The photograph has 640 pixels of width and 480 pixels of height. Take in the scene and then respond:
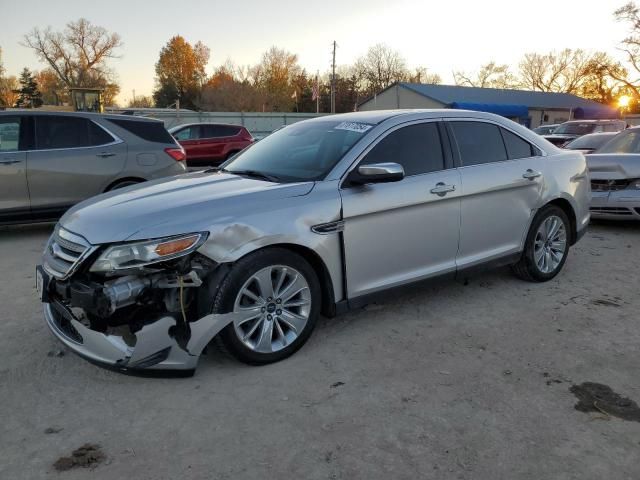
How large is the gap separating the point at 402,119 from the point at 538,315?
1.94 m

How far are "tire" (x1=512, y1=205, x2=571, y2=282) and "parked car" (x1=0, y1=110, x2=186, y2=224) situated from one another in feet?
16.5

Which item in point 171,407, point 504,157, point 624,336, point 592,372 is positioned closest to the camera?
point 171,407

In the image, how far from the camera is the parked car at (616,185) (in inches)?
275

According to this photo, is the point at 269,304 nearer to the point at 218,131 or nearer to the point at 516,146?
the point at 516,146

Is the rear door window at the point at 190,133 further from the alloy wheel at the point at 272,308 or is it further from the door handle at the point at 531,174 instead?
the alloy wheel at the point at 272,308

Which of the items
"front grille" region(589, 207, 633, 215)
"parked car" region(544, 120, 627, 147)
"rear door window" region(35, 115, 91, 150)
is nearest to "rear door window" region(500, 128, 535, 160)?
"front grille" region(589, 207, 633, 215)

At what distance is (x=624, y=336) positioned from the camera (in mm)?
3758

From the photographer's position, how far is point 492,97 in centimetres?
4778

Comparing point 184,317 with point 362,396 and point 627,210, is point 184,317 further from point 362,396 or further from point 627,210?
point 627,210

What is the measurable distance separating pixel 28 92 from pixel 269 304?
95961mm

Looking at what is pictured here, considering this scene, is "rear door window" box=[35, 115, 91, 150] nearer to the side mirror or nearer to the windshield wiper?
the windshield wiper

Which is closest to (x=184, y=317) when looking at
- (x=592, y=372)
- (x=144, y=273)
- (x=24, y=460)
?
(x=144, y=273)

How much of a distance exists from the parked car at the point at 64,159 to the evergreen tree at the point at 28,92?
8513 centimetres


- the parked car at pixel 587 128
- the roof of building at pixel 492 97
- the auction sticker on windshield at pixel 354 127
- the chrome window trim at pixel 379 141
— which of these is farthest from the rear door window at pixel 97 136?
the roof of building at pixel 492 97
